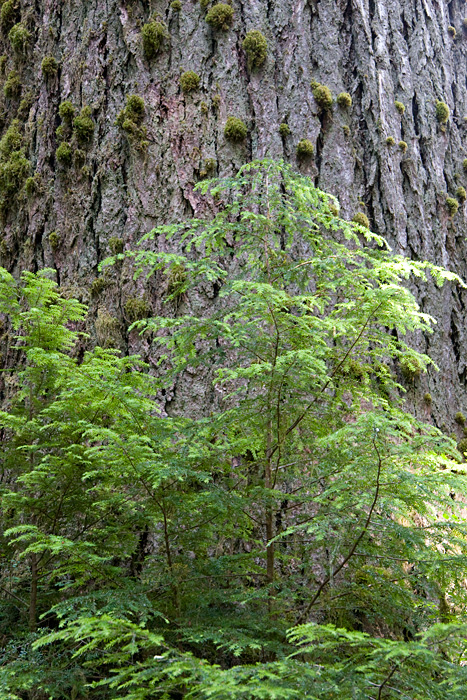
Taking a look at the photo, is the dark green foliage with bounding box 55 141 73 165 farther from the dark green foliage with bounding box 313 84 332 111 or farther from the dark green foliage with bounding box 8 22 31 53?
the dark green foliage with bounding box 313 84 332 111

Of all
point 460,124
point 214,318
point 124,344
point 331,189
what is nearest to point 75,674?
point 214,318

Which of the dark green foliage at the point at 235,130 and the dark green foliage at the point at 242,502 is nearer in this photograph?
the dark green foliage at the point at 242,502

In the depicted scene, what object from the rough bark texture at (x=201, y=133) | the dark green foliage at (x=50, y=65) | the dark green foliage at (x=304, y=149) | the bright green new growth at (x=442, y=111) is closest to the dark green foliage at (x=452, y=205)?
the rough bark texture at (x=201, y=133)

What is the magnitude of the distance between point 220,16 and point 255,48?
493 millimetres

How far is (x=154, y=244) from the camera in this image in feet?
17.4

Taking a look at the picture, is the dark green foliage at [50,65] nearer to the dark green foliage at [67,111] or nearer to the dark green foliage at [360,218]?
the dark green foliage at [67,111]

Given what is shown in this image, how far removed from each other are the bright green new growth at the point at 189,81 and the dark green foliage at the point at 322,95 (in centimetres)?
128

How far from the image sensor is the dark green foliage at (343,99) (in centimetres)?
613

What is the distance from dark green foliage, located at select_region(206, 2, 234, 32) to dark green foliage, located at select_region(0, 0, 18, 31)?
3.16 meters

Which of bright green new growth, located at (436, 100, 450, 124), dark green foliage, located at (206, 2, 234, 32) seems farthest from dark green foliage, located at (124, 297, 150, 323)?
bright green new growth, located at (436, 100, 450, 124)

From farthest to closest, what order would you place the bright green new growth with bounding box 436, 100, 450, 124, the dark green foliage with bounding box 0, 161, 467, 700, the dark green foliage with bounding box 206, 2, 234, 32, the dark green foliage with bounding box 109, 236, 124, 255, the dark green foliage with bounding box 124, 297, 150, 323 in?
the bright green new growth with bounding box 436, 100, 450, 124 < the dark green foliage with bounding box 206, 2, 234, 32 < the dark green foliage with bounding box 109, 236, 124, 255 < the dark green foliage with bounding box 124, 297, 150, 323 < the dark green foliage with bounding box 0, 161, 467, 700

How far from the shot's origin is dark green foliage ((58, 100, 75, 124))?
618 centimetres

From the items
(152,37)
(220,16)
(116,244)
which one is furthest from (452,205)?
(116,244)

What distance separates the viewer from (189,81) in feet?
18.9
